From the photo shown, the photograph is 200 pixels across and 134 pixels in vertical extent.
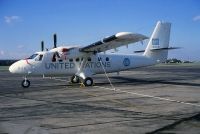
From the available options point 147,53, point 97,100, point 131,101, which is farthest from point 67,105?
point 147,53

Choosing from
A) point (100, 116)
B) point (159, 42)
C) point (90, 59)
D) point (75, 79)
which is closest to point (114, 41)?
point (90, 59)

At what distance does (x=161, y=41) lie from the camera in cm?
2892

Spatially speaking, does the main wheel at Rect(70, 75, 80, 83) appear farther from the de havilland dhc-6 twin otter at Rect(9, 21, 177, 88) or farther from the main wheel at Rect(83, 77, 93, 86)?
the main wheel at Rect(83, 77, 93, 86)

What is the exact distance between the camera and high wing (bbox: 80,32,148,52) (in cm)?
2169

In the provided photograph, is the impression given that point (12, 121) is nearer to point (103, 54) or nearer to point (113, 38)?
point (113, 38)

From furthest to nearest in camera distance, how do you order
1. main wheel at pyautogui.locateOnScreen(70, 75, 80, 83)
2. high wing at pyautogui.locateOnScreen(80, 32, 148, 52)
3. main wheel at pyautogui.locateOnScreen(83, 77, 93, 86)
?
main wheel at pyautogui.locateOnScreen(70, 75, 80, 83)
main wheel at pyautogui.locateOnScreen(83, 77, 93, 86)
high wing at pyautogui.locateOnScreen(80, 32, 148, 52)

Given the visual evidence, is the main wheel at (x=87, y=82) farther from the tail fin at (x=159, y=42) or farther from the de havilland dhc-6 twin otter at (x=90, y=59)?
the tail fin at (x=159, y=42)

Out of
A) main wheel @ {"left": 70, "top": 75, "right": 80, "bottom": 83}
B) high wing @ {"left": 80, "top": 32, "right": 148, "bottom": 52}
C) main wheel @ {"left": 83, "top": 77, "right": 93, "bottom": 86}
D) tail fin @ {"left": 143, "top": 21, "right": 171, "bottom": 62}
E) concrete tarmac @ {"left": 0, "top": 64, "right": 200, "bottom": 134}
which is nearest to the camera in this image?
concrete tarmac @ {"left": 0, "top": 64, "right": 200, "bottom": 134}

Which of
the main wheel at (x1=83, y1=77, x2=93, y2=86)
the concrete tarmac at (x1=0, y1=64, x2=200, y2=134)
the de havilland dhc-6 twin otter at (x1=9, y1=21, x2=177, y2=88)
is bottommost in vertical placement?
the concrete tarmac at (x1=0, y1=64, x2=200, y2=134)

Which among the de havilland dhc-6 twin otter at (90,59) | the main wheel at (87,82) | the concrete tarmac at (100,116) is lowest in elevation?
the concrete tarmac at (100,116)

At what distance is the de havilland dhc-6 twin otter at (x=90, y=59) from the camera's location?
23094mm

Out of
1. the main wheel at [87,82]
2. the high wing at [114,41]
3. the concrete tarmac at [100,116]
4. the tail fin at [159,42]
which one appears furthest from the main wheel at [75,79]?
the concrete tarmac at [100,116]

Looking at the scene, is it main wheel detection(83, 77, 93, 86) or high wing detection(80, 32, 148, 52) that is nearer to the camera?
high wing detection(80, 32, 148, 52)

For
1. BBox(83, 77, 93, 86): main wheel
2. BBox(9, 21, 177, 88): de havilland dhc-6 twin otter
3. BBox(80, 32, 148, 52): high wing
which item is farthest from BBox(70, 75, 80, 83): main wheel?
BBox(80, 32, 148, 52): high wing
